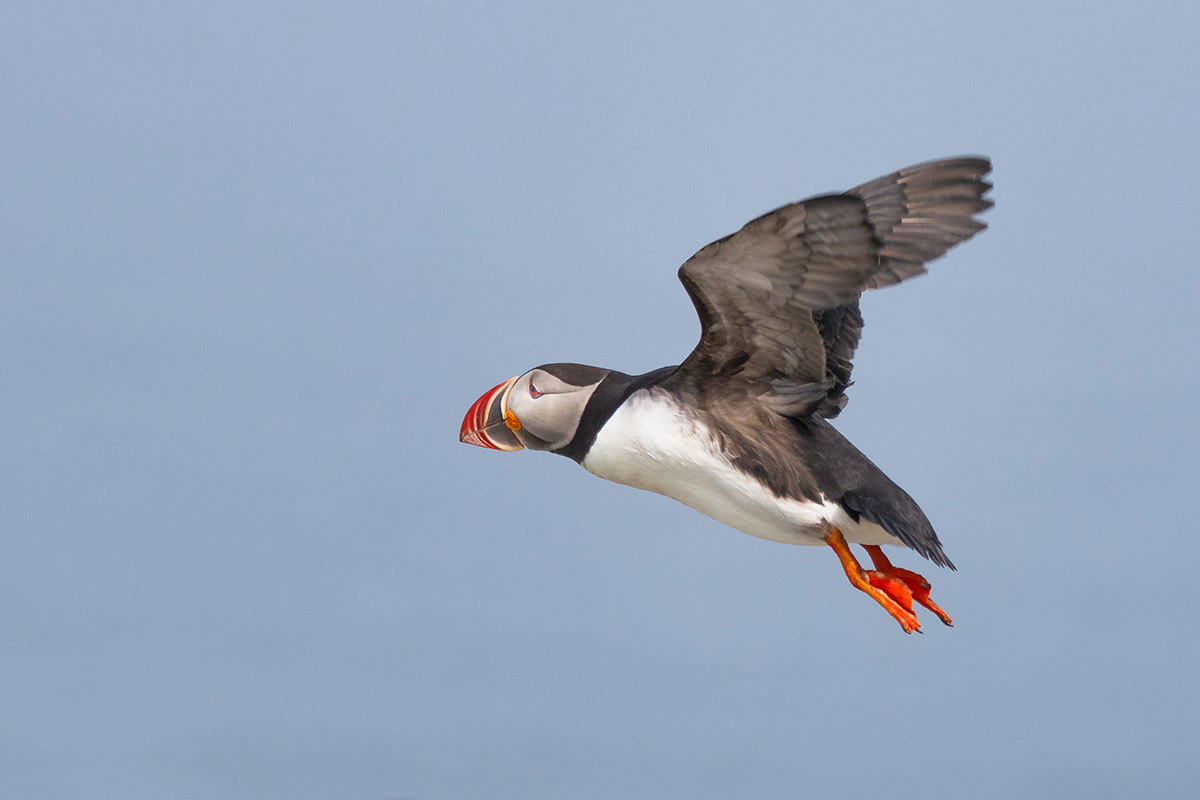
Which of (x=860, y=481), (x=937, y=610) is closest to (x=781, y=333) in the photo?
(x=860, y=481)

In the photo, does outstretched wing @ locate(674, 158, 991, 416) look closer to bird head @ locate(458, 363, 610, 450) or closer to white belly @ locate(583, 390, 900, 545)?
white belly @ locate(583, 390, 900, 545)

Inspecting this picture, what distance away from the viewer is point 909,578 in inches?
228

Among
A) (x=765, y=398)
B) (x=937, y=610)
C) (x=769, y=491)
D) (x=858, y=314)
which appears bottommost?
(x=937, y=610)

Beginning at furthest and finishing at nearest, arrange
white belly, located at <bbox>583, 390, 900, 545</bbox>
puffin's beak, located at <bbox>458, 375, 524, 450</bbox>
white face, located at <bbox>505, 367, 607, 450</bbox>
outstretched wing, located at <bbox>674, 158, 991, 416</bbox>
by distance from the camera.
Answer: puffin's beak, located at <bbox>458, 375, 524, 450</bbox> → white face, located at <bbox>505, 367, 607, 450</bbox> → white belly, located at <bbox>583, 390, 900, 545</bbox> → outstretched wing, located at <bbox>674, 158, 991, 416</bbox>

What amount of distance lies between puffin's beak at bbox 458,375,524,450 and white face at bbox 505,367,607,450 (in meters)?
0.04

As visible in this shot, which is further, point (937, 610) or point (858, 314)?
point (858, 314)

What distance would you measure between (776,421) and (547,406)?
3.06ft

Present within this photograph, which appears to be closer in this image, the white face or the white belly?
the white belly

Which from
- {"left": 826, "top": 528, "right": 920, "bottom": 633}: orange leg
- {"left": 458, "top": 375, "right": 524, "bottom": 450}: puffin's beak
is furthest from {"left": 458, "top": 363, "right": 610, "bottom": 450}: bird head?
{"left": 826, "top": 528, "right": 920, "bottom": 633}: orange leg

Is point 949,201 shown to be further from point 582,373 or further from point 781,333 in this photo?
point 582,373

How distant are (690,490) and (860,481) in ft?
2.14

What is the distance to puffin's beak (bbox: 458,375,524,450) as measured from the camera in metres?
6.09

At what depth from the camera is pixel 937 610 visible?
18.5 feet

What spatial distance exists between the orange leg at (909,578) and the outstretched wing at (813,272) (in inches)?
23.6
